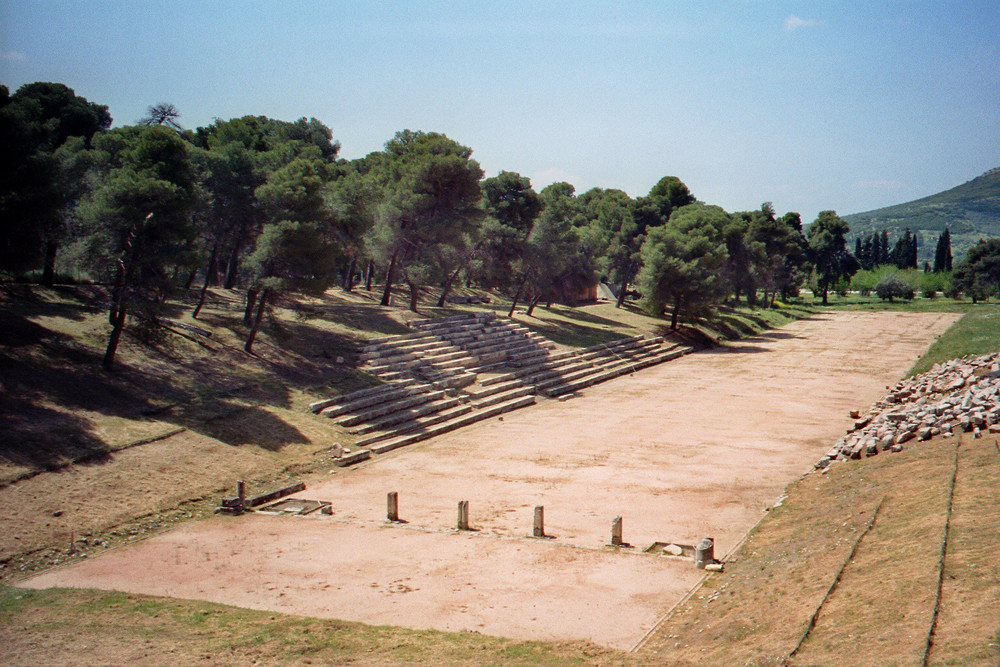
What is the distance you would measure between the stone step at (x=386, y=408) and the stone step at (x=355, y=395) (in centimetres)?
75

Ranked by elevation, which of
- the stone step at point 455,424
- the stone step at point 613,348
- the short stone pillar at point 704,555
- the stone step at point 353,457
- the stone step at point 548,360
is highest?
the stone step at point 613,348

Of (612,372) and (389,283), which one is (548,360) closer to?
(612,372)

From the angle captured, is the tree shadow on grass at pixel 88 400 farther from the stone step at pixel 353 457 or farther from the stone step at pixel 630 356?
the stone step at pixel 630 356

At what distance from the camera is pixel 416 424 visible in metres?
29.4

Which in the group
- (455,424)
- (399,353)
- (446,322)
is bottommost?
(455,424)

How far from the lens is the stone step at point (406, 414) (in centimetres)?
2797

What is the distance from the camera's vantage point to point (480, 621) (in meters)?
13.0

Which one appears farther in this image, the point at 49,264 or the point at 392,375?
the point at 392,375

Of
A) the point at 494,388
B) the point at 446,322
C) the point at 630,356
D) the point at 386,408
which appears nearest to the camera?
the point at 386,408

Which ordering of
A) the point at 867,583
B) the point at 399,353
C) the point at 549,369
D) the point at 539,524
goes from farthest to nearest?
the point at 549,369 < the point at 399,353 < the point at 539,524 < the point at 867,583

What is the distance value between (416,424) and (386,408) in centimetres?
142

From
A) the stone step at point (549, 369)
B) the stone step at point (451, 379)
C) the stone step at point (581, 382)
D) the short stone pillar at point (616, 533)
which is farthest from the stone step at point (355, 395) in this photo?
the short stone pillar at point (616, 533)

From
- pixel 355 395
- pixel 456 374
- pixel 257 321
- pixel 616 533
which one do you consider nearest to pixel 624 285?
pixel 456 374

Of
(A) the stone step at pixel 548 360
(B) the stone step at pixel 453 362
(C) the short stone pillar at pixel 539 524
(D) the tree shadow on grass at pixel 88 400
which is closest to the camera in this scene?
(C) the short stone pillar at pixel 539 524
